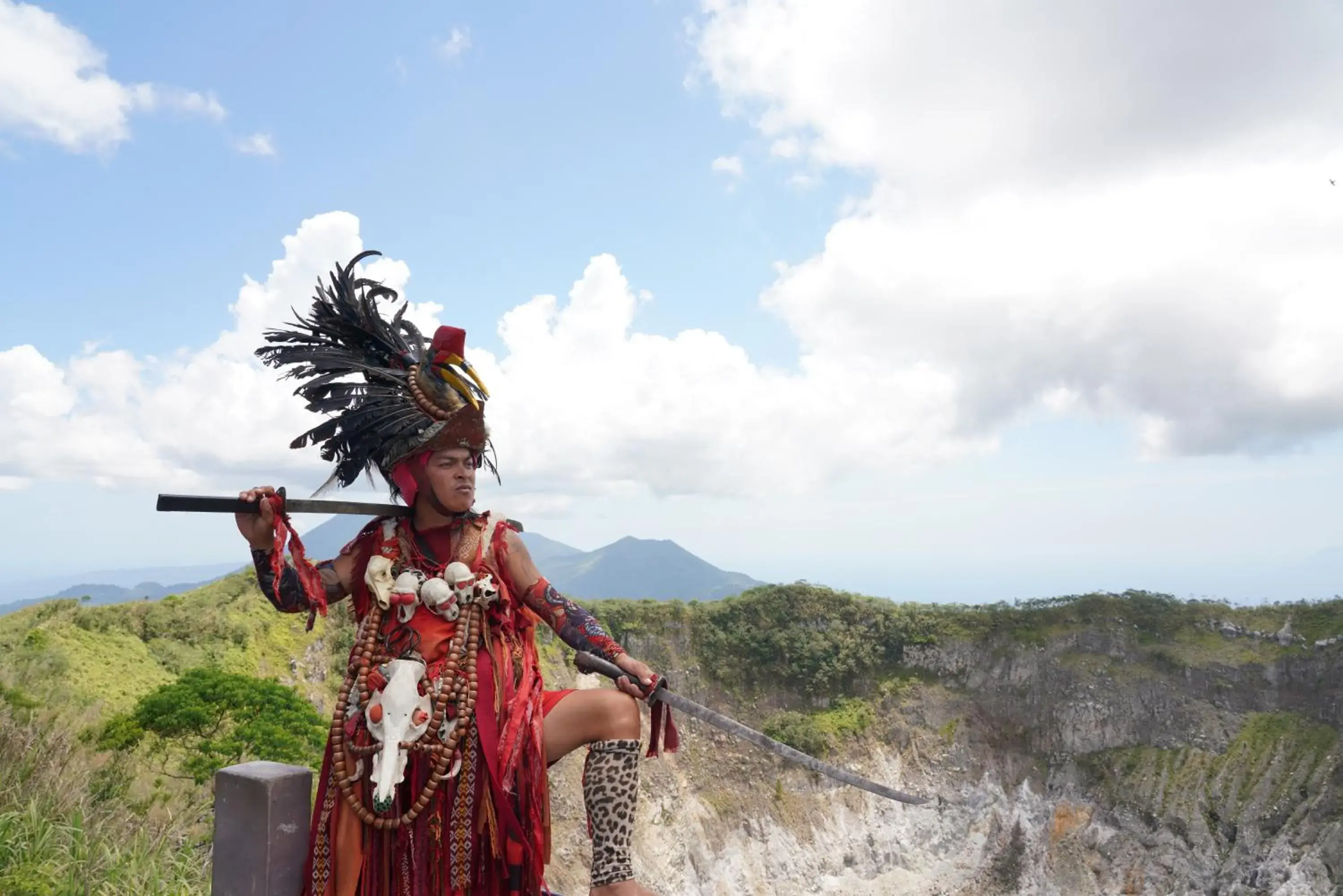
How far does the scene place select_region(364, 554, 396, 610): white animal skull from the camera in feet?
9.68

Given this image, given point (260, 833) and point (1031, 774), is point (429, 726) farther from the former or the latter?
point (1031, 774)

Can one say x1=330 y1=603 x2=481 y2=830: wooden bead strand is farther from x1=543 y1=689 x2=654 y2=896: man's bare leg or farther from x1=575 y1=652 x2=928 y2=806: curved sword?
x1=575 y1=652 x2=928 y2=806: curved sword

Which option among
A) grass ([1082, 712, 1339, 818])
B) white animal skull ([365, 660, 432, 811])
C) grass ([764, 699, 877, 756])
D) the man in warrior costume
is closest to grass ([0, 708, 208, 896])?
the man in warrior costume

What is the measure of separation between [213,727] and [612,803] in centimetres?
843

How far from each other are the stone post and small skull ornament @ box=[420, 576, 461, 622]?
2.19 ft

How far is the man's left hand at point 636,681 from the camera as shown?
275 centimetres

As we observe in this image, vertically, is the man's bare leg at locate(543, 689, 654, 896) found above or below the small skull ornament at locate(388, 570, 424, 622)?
below

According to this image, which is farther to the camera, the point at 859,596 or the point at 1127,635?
the point at 859,596

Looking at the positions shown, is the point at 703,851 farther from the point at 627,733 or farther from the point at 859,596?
the point at 627,733

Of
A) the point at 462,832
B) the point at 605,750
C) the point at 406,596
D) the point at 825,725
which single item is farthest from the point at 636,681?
the point at 825,725

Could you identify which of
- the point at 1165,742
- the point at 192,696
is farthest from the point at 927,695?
the point at 192,696

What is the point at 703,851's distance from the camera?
21.6 meters

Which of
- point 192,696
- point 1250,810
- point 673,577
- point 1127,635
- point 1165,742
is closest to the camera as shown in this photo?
point 192,696

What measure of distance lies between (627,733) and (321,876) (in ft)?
3.71
